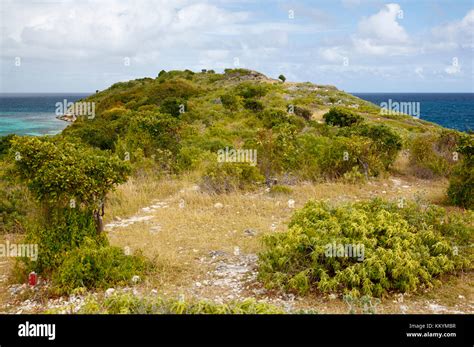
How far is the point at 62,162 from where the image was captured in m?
6.88

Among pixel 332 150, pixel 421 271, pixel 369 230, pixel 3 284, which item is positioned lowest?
pixel 3 284

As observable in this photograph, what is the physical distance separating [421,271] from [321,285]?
4.51 feet

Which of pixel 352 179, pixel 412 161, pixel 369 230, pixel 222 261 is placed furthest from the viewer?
pixel 412 161

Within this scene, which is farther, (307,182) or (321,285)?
(307,182)

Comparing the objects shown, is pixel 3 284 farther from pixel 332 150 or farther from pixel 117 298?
pixel 332 150

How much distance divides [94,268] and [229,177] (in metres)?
5.50

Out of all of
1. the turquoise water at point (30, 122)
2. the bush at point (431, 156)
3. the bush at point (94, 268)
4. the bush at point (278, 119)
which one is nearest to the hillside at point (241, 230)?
the bush at point (94, 268)

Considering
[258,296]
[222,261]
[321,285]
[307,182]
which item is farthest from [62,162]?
[307,182]

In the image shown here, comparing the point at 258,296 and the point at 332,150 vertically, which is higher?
the point at 332,150

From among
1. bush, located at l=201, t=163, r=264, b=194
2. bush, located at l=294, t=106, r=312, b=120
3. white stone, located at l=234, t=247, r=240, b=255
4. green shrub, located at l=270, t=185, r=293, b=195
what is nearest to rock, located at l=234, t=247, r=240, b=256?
white stone, located at l=234, t=247, r=240, b=255

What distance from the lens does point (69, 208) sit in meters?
6.96

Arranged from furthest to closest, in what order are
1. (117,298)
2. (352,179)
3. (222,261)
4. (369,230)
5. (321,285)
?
(352,179) < (222,261) < (369,230) < (321,285) < (117,298)

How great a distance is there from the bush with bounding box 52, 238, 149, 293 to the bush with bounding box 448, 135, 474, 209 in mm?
7518

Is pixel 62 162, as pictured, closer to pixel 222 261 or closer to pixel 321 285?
pixel 222 261
